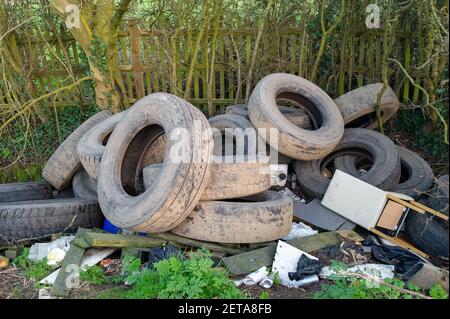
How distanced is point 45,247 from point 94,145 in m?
1.34

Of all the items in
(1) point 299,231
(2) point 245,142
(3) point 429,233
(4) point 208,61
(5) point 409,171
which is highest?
(4) point 208,61

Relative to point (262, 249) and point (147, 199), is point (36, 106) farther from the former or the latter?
point (262, 249)

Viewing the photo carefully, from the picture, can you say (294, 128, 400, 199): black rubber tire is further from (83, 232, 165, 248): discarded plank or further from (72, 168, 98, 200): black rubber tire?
(72, 168, 98, 200): black rubber tire

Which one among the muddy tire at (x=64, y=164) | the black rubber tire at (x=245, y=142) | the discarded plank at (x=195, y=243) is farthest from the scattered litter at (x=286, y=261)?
the muddy tire at (x=64, y=164)

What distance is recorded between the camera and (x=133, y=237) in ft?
13.6

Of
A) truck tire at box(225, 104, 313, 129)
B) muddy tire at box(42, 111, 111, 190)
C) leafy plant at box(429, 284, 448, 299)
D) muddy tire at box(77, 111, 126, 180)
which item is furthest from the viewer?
truck tire at box(225, 104, 313, 129)

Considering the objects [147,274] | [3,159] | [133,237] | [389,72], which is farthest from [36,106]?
[389,72]

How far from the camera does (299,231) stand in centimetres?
454

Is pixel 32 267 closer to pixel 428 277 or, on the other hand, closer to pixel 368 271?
pixel 368 271

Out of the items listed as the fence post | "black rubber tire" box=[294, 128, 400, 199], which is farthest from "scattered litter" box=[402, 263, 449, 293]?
the fence post

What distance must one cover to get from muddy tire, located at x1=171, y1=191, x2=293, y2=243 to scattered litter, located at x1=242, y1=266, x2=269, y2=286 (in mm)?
379

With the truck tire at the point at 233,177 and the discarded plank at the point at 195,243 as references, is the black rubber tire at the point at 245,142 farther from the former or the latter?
the discarded plank at the point at 195,243

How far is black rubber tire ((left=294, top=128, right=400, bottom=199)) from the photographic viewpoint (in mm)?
4980

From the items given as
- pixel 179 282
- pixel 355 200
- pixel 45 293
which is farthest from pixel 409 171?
pixel 45 293
